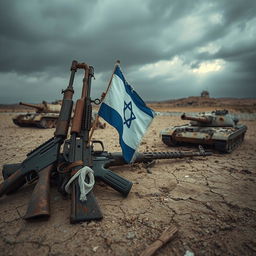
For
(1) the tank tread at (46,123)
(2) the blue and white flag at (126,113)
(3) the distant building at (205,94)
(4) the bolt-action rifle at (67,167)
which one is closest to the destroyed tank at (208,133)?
(2) the blue and white flag at (126,113)

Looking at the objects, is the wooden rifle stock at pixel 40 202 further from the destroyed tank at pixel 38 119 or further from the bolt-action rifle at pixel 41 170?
the destroyed tank at pixel 38 119

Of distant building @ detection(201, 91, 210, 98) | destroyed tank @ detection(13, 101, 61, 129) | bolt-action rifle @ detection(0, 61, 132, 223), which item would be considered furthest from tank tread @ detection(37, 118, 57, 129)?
distant building @ detection(201, 91, 210, 98)

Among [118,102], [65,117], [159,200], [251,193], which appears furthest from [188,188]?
[65,117]

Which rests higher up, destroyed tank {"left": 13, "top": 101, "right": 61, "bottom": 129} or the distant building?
the distant building

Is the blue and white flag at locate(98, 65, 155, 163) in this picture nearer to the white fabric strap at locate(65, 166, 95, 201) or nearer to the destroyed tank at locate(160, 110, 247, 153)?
the white fabric strap at locate(65, 166, 95, 201)

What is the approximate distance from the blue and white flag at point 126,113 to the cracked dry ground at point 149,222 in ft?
2.48

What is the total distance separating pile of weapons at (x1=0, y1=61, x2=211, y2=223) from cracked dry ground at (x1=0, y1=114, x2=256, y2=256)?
17 centimetres

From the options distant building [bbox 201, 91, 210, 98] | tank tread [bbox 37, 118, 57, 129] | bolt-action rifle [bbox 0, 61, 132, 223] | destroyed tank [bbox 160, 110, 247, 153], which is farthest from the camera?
distant building [bbox 201, 91, 210, 98]

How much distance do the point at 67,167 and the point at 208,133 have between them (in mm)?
4474

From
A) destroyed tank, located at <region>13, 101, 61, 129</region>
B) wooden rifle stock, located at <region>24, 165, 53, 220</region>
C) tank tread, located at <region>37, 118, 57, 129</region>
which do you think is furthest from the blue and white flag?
tank tread, located at <region>37, 118, 57, 129</region>

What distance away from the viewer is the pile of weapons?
6.72 feet

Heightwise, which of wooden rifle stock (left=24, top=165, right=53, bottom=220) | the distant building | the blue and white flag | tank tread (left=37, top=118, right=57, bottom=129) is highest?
the distant building

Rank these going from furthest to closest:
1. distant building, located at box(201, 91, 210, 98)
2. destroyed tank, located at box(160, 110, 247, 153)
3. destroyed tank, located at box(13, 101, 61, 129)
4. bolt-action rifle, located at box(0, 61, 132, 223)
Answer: distant building, located at box(201, 91, 210, 98) < destroyed tank, located at box(13, 101, 61, 129) < destroyed tank, located at box(160, 110, 247, 153) < bolt-action rifle, located at box(0, 61, 132, 223)

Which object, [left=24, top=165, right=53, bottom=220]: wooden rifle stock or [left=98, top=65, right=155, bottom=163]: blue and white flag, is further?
[left=98, top=65, right=155, bottom=163]: blue and white flag
